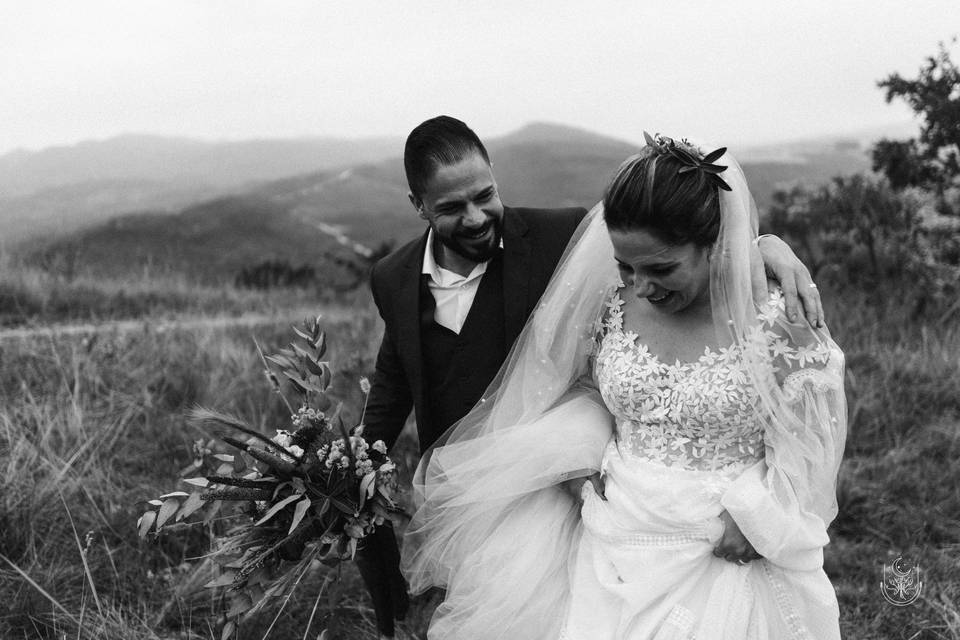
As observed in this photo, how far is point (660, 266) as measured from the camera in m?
2.27

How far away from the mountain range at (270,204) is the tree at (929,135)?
3460mm

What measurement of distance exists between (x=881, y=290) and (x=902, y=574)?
12.7 ft

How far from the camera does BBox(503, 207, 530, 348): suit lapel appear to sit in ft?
10.0

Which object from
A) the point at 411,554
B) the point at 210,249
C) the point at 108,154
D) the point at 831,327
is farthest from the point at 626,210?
the point at 108,154

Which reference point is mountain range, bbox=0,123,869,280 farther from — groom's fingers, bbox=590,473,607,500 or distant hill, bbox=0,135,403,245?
groom's fingers, bbox=590,473,607,500

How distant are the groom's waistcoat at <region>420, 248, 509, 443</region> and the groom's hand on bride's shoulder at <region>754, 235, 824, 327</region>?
1.10m

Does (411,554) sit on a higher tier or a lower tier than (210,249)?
higher

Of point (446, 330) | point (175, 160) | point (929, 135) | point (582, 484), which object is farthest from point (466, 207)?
point (175, 160)

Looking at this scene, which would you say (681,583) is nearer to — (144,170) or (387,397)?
(387,397)

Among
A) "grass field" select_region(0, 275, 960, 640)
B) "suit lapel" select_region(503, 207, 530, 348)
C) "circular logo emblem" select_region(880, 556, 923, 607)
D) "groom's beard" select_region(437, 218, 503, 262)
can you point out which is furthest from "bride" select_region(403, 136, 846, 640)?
"circular logo emblem" select_region(880, 556, 923, 607)

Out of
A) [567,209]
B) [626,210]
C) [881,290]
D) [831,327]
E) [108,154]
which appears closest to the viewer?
[626,210]

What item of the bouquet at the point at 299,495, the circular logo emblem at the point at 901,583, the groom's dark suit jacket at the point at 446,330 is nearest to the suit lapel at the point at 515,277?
the groom's dark suit jacket at the point at 446,330

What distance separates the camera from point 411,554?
119 inches

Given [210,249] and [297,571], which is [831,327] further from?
[210,249]
